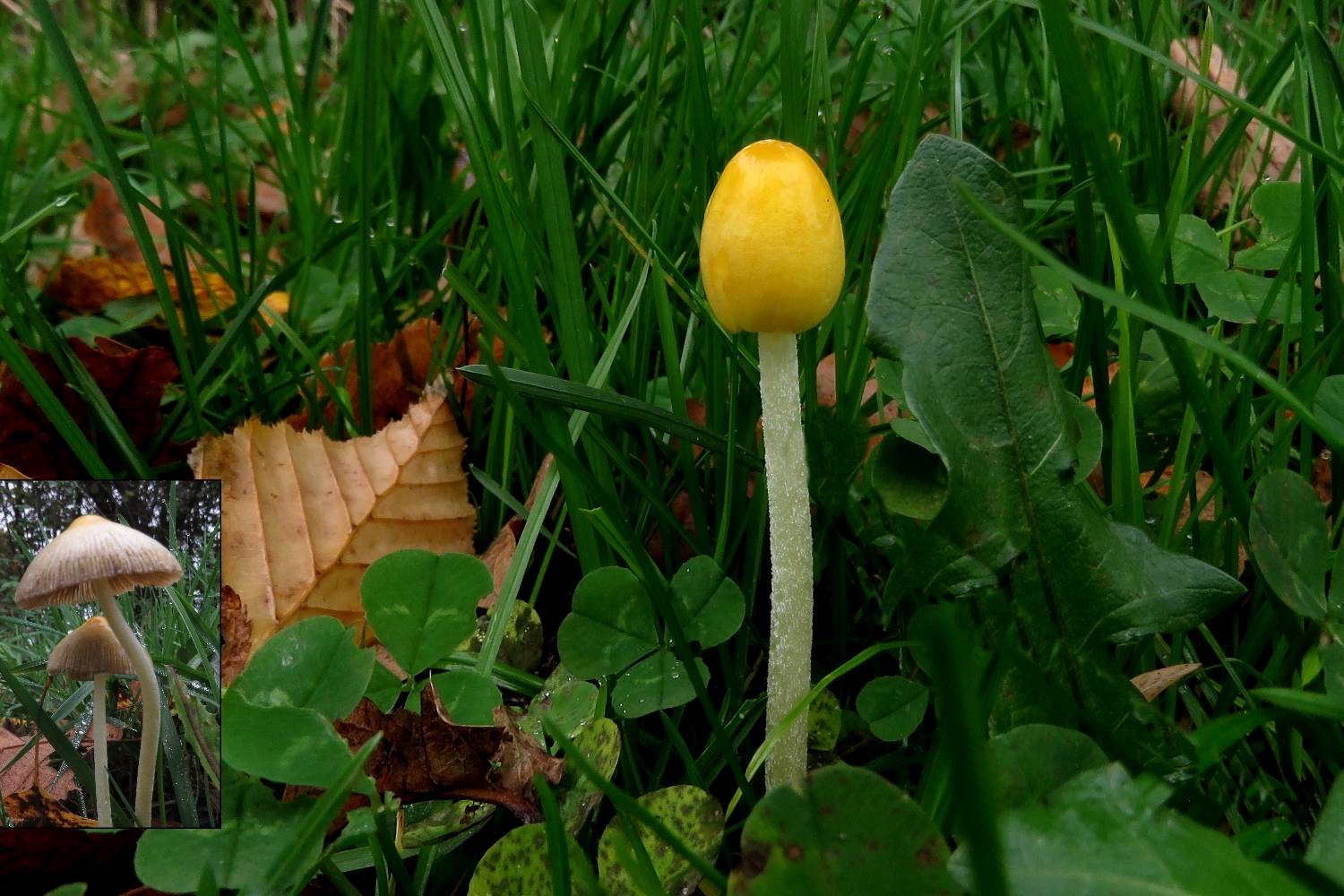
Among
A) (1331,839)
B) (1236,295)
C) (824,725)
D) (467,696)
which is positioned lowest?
(824,725)

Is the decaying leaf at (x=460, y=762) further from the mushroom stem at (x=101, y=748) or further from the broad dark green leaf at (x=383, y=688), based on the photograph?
the mushroom stem at (x=101, y=748)

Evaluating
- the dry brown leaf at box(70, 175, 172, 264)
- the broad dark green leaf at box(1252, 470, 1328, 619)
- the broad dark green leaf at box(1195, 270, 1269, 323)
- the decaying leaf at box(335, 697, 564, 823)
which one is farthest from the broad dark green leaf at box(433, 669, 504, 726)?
the dry brown leaf at box(70, 175, 172, 264)

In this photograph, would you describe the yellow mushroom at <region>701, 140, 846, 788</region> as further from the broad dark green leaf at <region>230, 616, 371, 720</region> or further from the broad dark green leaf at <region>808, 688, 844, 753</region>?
the broad dark green leaf at <region>230, 616, 371, 720</region>

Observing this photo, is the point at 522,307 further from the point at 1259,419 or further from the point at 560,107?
the point at 1259,419

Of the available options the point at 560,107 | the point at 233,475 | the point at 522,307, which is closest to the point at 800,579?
the point at 522,307

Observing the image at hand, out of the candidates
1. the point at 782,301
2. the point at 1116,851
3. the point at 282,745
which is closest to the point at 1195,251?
the point at 782,301

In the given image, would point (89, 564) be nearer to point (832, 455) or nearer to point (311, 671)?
point (311, 671)
